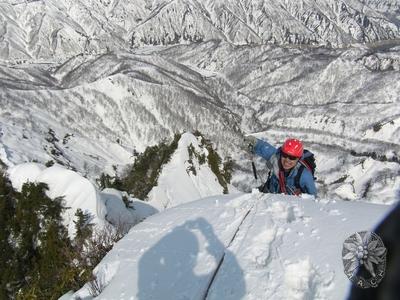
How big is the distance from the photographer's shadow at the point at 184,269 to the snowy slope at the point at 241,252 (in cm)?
2

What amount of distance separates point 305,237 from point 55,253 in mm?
11084

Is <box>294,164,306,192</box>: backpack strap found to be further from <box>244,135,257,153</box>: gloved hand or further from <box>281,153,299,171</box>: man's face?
<box>244,135,257,153</box>: gloved hand

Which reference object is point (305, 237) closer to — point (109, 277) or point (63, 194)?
point (109, 277)

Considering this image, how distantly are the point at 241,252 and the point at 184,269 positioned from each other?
42.1 inches

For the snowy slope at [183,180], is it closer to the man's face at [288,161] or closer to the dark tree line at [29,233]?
the dark tree line at [29,233]

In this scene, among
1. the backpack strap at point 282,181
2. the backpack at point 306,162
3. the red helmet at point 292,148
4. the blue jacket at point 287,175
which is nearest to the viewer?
the red helmet at point 292,148

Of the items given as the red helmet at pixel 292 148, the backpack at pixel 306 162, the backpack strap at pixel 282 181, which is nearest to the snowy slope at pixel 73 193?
the backpack strap at pixel 282 181

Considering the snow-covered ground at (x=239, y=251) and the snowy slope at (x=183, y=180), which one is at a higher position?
the snow-covered ground at (x=239, y=251)

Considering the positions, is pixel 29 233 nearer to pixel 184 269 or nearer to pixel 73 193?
pixel 73 193

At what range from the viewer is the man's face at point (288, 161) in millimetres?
10945

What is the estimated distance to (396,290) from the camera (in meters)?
2.38

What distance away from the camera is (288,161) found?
11.0m

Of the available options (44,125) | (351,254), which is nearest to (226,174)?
(351,254)

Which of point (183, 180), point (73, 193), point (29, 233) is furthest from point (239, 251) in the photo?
point (183, 180)
